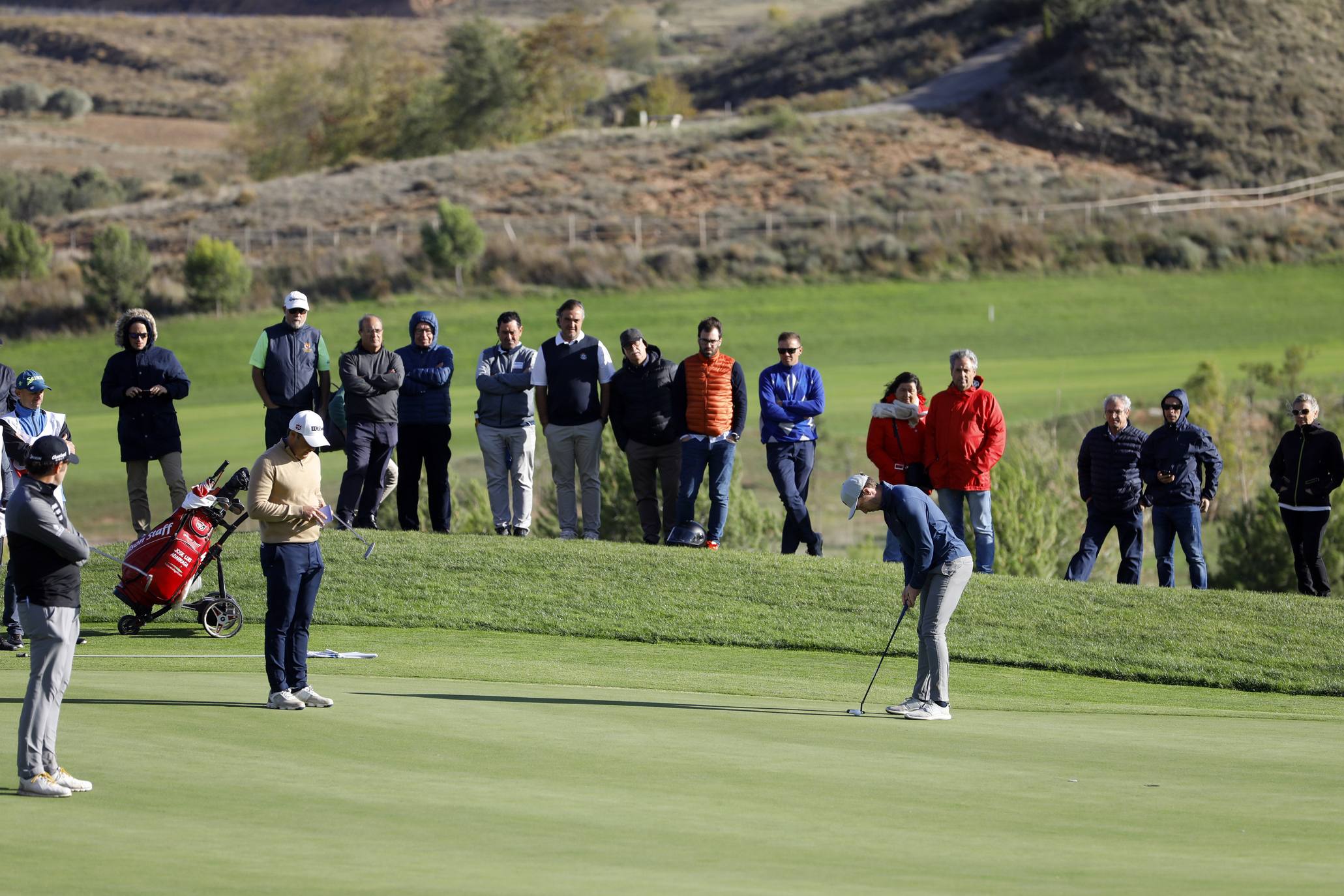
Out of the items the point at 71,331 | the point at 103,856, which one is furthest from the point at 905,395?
the point at 71,331

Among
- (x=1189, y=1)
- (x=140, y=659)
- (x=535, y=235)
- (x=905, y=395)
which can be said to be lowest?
(x=140, y=659)

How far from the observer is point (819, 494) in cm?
3703

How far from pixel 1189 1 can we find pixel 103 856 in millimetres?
80737

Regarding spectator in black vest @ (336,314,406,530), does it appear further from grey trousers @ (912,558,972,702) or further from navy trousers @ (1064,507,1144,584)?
grey trousers @ (912,558,972,702)

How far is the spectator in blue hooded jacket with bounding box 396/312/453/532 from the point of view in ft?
54.5

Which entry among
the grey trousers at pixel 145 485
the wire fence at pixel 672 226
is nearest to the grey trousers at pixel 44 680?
the grey trousers at pixel 145 485

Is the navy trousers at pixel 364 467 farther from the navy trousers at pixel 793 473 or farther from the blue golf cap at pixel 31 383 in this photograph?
the navy trousers at pixel 793 473

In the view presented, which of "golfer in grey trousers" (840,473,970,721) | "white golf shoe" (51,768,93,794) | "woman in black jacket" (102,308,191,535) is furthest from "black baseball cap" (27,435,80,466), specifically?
"woman in black jacket" (102,308,191,535)

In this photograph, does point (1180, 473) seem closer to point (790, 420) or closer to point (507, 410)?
point (790, 420)

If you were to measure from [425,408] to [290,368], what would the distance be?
4.55ft

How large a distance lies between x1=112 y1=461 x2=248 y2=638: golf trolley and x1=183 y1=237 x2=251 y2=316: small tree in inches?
1358

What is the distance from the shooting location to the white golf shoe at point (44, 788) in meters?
7.59

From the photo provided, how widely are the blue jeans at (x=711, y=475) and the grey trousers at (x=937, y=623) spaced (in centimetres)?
527

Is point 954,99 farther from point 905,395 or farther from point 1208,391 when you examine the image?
point 905,395
